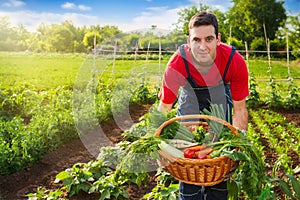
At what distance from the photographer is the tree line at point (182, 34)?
1021 cm

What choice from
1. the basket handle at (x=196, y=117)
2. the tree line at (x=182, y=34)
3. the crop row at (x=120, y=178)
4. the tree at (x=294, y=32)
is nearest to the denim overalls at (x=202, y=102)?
the crop row at (x=120, y=178)

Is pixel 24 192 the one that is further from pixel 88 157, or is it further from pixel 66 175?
pixel 88 157

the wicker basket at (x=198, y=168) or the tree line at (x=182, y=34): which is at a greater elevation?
the tree line at (x=182, y=34)

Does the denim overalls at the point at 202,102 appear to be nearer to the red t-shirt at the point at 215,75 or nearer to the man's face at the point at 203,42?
the red t-shirt at the point at 215,75

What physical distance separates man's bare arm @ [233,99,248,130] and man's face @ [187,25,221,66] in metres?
0.43

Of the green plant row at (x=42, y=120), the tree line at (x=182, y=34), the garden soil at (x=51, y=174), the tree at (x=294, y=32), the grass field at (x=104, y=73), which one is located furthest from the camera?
the tree at (x=294, y=32)

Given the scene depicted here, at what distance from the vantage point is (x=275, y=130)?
17.7 feet

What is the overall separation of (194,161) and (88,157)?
2.80 metres

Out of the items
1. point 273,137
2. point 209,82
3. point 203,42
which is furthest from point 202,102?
point 273,137

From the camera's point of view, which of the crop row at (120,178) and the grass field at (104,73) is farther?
the grass field at (104,73)

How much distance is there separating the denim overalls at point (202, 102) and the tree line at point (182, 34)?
461 cm

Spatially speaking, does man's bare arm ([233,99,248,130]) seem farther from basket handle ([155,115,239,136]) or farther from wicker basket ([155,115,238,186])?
wicker basket ([155,115,238,186])

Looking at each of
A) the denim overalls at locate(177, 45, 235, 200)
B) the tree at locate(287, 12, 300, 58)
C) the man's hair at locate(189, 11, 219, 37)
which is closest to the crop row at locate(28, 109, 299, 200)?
the denim overalls at locate(177, 45, 235, 200)

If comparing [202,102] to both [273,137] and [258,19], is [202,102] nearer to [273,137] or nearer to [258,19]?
[273,137]
